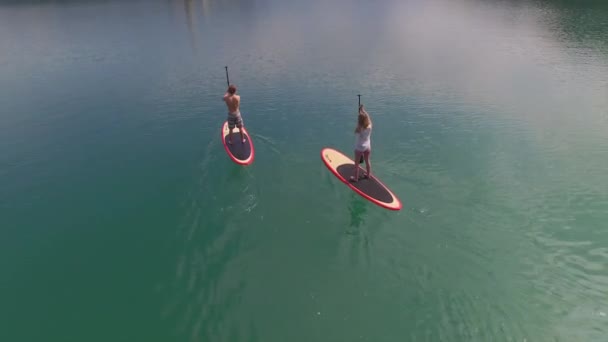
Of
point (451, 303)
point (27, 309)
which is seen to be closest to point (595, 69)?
point (451, 303)

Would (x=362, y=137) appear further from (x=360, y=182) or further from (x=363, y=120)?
(x=360, y=182)

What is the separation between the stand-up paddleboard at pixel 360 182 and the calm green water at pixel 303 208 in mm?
363

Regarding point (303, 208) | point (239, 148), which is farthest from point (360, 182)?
point (239, 148)

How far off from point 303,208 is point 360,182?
2495mm

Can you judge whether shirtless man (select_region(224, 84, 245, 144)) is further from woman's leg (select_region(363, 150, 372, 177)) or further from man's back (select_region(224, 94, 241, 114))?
woman's leg (select_region(363, 150, 372, 177))

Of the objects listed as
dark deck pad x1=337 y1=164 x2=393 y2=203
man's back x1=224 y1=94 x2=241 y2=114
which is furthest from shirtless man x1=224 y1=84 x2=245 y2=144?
dark deck pad x1=337 y1=164 x2=393 y2=203

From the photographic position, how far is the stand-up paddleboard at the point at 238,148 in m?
15.4

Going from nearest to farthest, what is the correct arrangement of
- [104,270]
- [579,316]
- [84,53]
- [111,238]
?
[579,316] < [104,270] < [111,238] < [84,53]

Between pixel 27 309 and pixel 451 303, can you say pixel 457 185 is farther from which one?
pixel 27 309

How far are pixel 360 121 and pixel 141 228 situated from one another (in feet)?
26.7

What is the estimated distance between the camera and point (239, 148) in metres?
16.3

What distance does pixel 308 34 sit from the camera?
44656 millimetres

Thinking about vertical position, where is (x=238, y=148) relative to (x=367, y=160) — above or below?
below

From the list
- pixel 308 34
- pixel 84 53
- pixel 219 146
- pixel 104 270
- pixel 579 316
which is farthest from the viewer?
pixel 308 34
